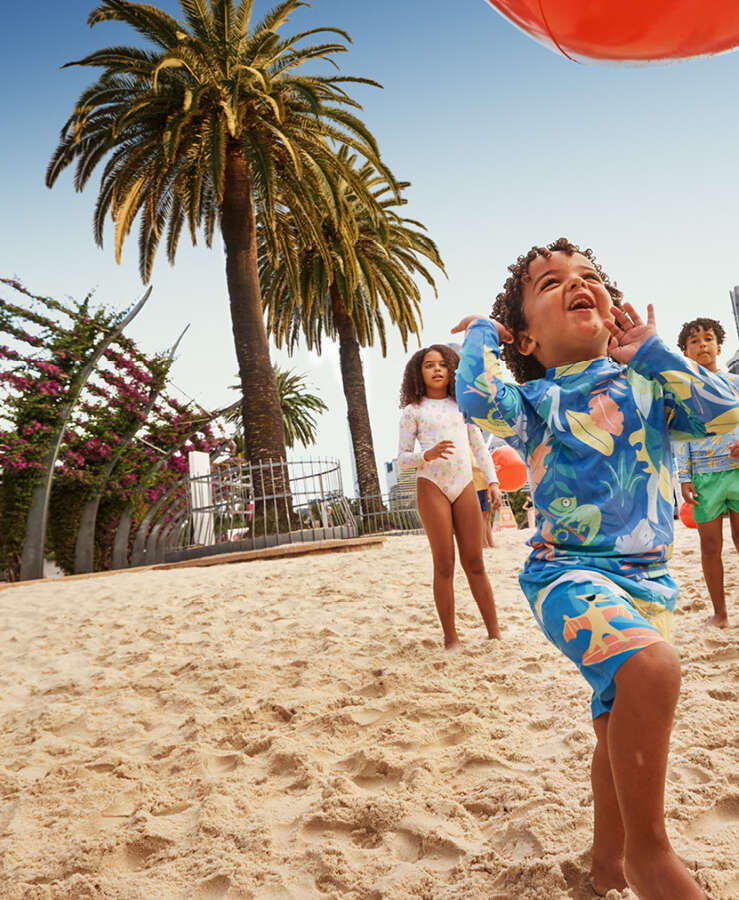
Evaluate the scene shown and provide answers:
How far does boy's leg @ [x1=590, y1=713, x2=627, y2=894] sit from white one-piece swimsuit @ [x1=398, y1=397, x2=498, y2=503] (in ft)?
8.27

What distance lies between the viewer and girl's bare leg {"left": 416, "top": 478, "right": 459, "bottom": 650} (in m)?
4.08

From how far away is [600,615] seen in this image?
1406 mm

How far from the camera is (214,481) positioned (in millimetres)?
12898

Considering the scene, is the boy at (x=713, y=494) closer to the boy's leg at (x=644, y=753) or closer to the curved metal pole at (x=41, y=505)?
the boy's leg at (x=644, y=753)

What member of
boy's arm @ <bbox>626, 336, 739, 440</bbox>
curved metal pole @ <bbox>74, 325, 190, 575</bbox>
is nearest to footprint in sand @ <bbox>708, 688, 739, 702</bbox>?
boy's arm @ <bbox>626, 336, 739, 440</bbox>

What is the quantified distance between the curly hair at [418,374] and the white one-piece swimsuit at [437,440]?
53mm

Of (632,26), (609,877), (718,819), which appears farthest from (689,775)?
(632,26)

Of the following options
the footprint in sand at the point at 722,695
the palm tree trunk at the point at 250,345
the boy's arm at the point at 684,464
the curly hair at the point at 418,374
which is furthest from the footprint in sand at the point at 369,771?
the palm tree trunk at the point at 250,345

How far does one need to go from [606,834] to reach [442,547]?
8.23 feet

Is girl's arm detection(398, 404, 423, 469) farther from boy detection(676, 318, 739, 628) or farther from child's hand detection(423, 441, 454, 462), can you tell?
boy detection(676, 318, 739, 628)

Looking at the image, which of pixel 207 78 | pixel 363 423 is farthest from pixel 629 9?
pixel 363 423

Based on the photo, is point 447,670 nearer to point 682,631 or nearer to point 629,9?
point 682,631

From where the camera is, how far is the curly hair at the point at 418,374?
444cm

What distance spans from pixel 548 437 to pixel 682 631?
8.68 ft
